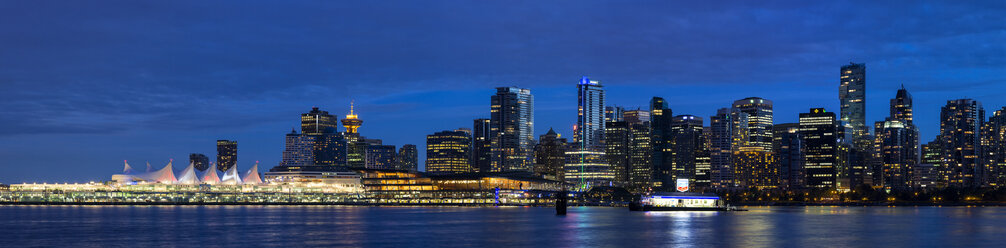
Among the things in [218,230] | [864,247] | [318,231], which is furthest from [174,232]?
[864,247]

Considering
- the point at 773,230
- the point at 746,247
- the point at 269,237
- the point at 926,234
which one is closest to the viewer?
the point at 746,247

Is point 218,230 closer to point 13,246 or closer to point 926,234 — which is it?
point 13,246

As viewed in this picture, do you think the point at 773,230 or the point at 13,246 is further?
the point at 773,230

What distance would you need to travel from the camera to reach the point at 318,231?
389 feet

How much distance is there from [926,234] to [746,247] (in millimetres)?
34789

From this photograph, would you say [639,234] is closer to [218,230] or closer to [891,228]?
[891,228]

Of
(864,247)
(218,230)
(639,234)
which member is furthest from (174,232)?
(864,247)

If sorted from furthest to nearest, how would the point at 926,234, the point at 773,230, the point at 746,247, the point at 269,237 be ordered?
the point at 773,230 < the point at 926,234 < the point at 269,237 < the point at 746,247

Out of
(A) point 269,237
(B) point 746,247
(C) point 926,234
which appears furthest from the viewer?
(C) point 926,234

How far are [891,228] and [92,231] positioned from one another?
97896mm

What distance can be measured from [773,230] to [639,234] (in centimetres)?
2081

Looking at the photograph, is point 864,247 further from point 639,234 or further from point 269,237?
point 269,237

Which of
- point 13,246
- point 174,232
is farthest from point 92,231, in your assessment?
point 13,246

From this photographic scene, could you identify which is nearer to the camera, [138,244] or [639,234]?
[138,244]
